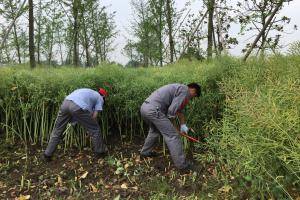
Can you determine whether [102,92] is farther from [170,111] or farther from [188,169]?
[188,169]

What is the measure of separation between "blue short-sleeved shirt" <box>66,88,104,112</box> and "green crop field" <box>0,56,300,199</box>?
50 cm

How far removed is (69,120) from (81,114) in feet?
1.09

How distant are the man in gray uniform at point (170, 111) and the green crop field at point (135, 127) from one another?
12.3 inches

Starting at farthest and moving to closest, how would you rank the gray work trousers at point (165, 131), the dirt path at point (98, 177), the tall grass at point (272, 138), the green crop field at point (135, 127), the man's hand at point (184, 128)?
the man's hand at point (184, 128) < the gray work trousers at point (165, 131) < the dirt path at point (98, 177) < the green crop field at point (135, 127) < the tall grass at point (272, 138)

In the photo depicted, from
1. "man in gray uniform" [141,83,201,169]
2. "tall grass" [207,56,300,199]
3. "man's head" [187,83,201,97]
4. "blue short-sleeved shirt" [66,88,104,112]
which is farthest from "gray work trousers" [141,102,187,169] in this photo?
"tall grass" [207,56,300,199]

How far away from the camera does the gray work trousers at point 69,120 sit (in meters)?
6.81

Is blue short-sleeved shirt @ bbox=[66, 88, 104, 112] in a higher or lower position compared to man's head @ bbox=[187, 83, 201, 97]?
lower

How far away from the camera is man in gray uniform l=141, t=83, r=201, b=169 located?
255 inches

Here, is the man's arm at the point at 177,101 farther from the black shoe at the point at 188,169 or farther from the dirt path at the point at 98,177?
the dirt path at the point at 98,177

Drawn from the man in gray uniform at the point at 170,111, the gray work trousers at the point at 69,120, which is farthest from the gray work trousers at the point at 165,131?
the gray work trousers at the point at 69,120

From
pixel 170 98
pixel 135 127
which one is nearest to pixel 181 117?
pixel 170 98

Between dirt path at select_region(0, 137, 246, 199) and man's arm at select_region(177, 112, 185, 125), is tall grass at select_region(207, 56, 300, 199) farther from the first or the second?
man's arm at select_region(177, 112, 185, 125)

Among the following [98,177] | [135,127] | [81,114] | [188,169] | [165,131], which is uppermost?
[81,114]

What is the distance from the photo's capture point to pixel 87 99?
687 centimetres
